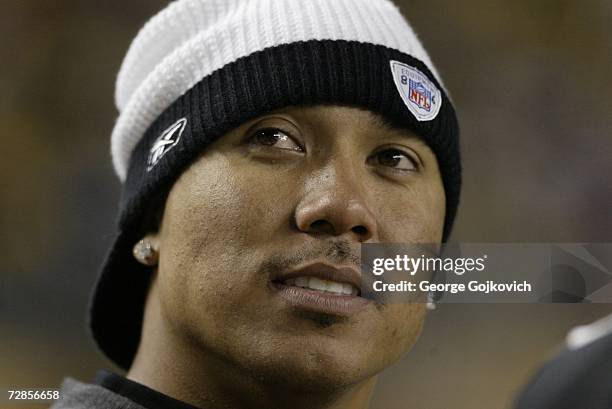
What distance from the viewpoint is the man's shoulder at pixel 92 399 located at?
1069 millimetres

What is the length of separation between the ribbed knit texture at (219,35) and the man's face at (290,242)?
12 cm

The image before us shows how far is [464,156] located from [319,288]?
0.89m

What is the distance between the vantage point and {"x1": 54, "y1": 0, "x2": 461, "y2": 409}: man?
1016 mm

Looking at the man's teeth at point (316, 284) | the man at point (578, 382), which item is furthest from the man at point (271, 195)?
the man at point (578, 382)

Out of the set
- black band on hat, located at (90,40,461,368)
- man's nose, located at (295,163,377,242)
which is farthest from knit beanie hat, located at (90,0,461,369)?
man's nose, located at (295,163,377,242)

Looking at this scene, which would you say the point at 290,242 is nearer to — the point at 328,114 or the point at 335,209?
the point at 335,209

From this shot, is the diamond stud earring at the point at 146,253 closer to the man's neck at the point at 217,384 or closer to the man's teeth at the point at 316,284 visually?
the man's neck at the point at 217,384

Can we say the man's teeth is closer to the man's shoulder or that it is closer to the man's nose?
the man's nose

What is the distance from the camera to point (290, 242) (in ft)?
3.33

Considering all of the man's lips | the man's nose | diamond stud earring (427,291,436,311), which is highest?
the man's nose

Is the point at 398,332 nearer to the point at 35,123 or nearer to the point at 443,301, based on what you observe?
the point at 443,301

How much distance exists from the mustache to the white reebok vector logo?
24 centimetres

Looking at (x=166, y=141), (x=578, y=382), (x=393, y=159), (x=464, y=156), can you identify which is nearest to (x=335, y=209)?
(x=393, y=159)

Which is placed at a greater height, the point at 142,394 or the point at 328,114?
the point at 328,114
